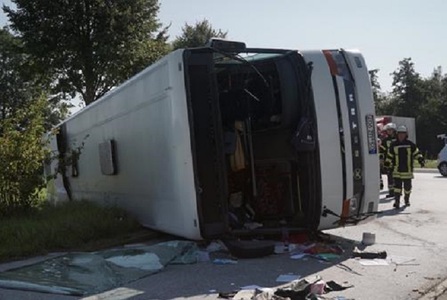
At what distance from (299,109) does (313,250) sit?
1699mm

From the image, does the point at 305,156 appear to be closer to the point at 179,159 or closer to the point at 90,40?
the point at 179,159

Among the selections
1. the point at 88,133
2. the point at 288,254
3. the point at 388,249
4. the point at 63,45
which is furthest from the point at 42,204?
the point at 63,45

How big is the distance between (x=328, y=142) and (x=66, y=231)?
360 centimetres

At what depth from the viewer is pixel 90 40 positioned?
20.6 meters

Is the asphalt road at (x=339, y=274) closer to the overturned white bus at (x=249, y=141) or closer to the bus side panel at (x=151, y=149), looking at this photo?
the overturned white bus at (x=249, y=141)

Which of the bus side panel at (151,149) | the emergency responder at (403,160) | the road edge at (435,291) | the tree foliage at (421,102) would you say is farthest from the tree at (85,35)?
the tree foliage at (421,102)

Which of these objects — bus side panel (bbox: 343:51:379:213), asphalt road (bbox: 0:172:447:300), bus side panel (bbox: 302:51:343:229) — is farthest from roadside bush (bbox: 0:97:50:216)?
bus side panel (bbox: 343:51:379:213)

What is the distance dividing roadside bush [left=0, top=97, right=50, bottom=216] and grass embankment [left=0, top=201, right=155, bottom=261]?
0.25 m

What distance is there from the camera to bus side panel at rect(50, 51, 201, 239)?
604 centimetres

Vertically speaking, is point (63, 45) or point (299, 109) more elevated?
point (63, 45)

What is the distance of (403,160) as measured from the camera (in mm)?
11188

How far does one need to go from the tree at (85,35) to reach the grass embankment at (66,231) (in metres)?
13.3

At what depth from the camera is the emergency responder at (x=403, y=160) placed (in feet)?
36.3

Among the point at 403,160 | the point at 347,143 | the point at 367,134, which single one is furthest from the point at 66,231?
the point at 403,160
